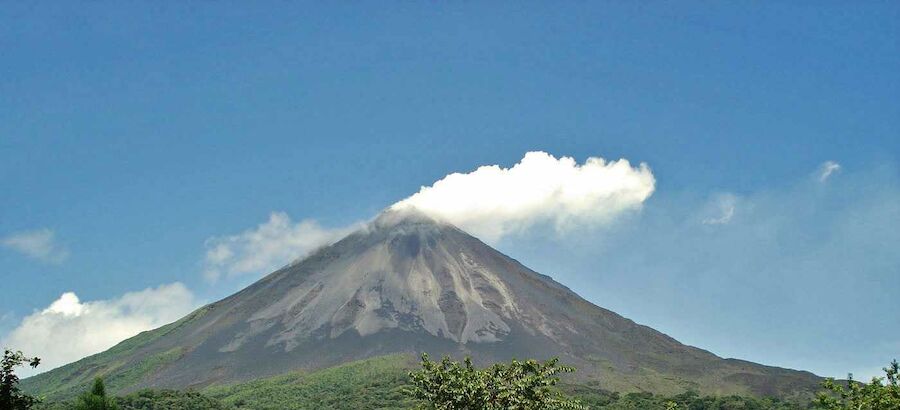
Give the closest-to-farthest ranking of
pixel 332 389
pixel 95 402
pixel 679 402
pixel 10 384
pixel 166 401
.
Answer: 1. pixel 10 384
2. pixel 95 402
3. pixel 166 401
4. pixel 679 402
5. pixel 332 389

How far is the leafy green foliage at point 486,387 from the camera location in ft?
74.0

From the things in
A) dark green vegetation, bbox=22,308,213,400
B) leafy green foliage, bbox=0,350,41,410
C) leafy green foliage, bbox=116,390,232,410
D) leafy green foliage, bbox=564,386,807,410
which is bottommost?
leafy green foliage, bbox=0,350,41,410

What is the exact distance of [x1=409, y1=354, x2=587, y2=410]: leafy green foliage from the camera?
74.0ft

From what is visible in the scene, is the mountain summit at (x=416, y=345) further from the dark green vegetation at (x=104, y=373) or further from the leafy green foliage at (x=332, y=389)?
the leafy green foliage at (x=332, y=389)

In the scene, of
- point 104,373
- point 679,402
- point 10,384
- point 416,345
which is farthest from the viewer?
point 104,373

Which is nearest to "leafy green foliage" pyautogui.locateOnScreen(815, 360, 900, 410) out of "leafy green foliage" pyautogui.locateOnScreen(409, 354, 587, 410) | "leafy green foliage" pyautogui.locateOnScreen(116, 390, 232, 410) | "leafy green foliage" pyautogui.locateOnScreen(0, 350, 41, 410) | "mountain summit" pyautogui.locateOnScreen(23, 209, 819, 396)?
"leafy green foliage" pyautogui.locateOnScreen(409, 354, 587, 410)

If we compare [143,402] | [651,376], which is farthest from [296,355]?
[651,376]

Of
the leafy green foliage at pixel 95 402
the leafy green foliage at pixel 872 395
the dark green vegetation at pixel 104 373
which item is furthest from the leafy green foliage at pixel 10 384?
the dark green vegetation at pixel 104 373

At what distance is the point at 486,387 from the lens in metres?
23.1

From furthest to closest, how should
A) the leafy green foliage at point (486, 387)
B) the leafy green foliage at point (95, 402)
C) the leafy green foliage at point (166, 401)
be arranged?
1. the leafy green foliage at point (166, 401)
2. the leafy green foliage at point (95, 402)
3. the leafy green foliage at point (486, 387)

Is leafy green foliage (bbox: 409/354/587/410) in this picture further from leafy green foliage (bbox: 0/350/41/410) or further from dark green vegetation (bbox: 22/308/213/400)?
dark green vegetation (bbox: 22/308/213/400)

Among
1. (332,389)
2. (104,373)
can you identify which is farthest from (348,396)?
(104,373)

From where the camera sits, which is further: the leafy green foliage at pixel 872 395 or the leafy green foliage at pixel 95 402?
the leafy green foliage at pixel 95 402

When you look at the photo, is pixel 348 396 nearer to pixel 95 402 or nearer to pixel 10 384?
pixel 95 402
